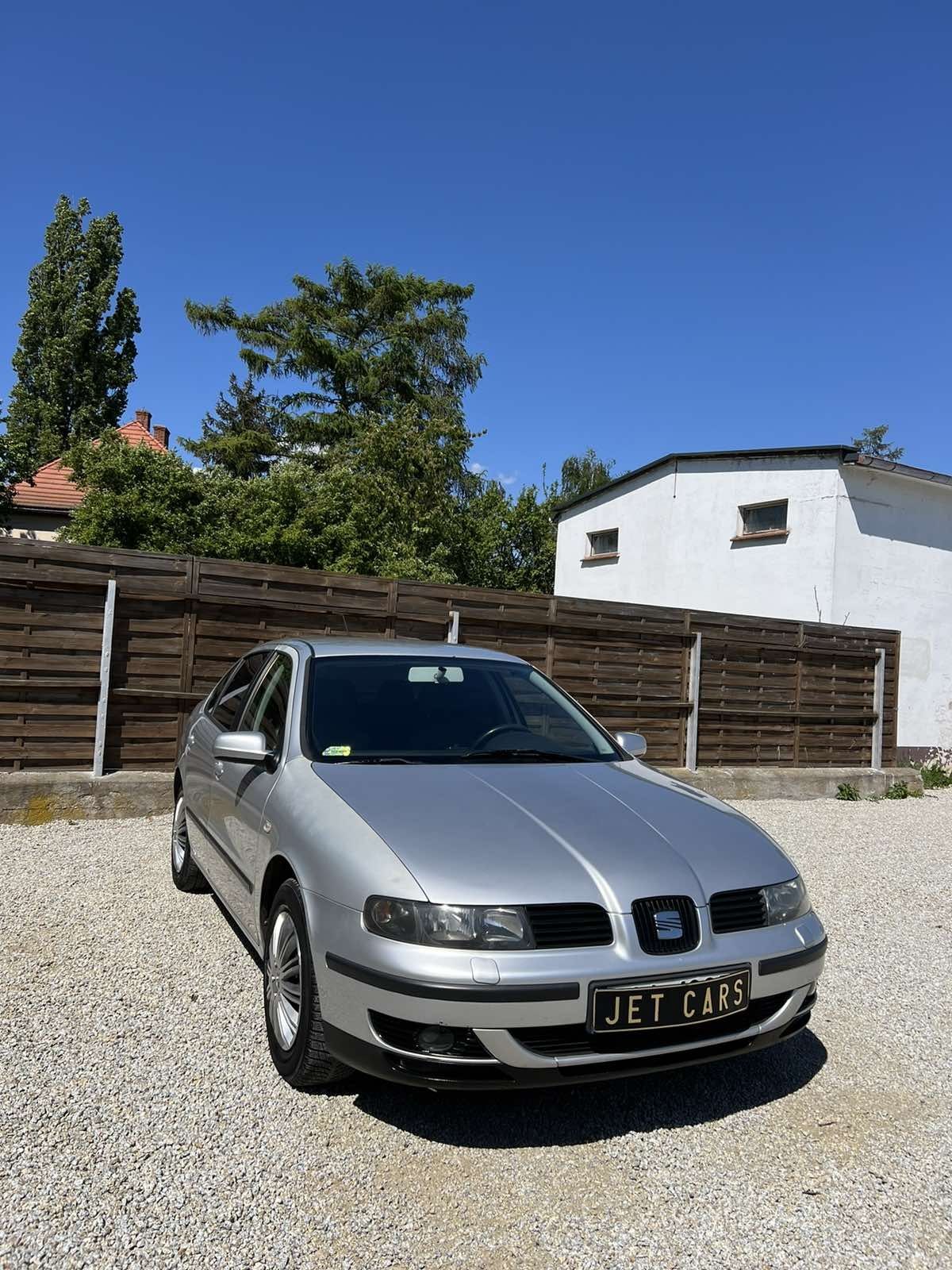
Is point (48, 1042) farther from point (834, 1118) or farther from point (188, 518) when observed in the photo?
point (188, 518)

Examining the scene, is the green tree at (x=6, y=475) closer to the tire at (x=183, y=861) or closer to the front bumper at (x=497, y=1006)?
the tire at (x=183, y=861)

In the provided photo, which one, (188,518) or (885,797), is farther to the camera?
(188,518)

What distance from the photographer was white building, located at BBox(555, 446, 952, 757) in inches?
487

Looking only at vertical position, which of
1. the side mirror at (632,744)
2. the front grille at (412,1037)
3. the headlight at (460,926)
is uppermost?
the side mirror at (632,744)

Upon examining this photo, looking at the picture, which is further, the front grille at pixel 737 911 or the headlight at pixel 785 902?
the headlight at pixel 785 902

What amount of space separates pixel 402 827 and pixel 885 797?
9.69 meters

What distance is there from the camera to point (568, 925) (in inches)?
97.7

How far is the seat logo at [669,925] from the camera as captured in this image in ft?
8.37

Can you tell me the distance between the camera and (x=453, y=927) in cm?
243

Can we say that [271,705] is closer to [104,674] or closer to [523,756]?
[523,756]

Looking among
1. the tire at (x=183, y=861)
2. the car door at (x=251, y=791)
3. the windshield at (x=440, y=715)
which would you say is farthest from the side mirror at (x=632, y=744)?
the tire at (x=183, y=861)

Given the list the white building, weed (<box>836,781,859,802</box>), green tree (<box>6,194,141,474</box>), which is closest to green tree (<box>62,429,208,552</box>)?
the white building

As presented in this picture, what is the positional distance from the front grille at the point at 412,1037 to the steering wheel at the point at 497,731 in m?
1.37

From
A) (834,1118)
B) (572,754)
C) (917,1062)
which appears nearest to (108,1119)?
(572,754)
